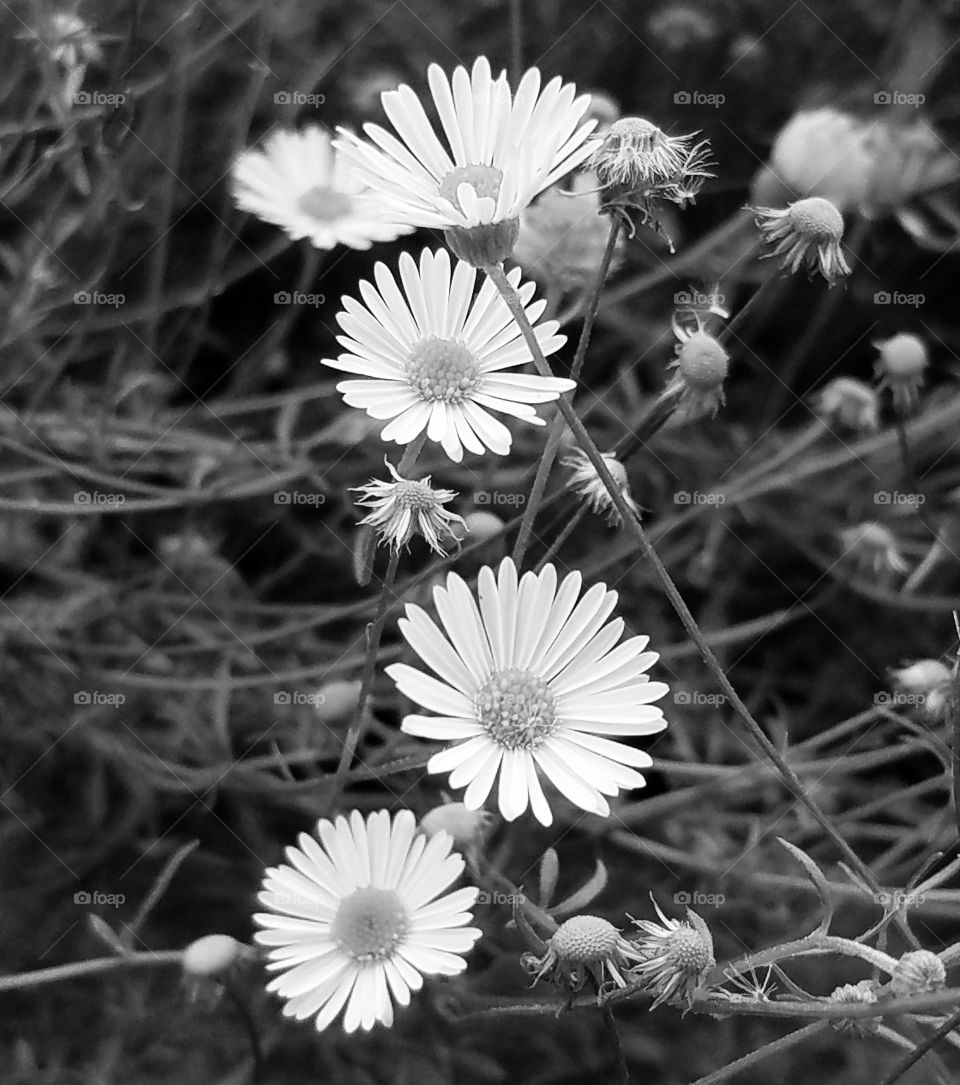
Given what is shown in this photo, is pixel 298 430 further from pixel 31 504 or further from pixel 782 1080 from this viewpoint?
pixel 782 1080

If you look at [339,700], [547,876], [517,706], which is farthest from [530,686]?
[339,700]

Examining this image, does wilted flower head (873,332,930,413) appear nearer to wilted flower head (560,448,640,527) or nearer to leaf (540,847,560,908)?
wilted flower head (560,448,640,527)

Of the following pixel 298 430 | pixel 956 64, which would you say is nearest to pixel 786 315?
pixel 956 64

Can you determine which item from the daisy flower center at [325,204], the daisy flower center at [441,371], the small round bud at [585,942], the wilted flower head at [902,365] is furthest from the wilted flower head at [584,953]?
the daisy flower center at [325,204]

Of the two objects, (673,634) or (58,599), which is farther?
(673,634)

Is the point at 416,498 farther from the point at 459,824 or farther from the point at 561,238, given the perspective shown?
the point at 561,238

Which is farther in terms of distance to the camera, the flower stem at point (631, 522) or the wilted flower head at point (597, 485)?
the wilted flower head at point (597, 485)

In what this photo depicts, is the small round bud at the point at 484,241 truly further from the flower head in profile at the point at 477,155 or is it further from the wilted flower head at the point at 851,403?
the wilted flower head at the point at 851,403
